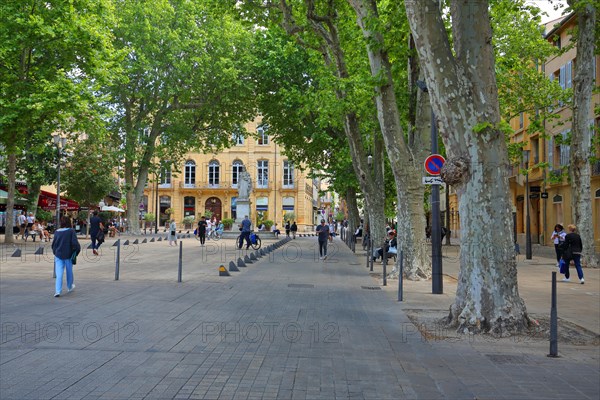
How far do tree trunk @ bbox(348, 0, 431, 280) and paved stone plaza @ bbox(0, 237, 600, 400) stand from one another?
273 centimetres

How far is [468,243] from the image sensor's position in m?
8.37

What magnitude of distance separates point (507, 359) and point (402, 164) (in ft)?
29.3

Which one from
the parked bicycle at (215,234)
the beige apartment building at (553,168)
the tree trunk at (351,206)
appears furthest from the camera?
the parked bicycle at (215,234)

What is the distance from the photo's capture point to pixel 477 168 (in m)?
8.23

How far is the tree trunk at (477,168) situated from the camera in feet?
26.4

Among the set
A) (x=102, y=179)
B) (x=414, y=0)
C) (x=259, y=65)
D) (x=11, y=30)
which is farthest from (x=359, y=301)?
→ (x=102, y=179)

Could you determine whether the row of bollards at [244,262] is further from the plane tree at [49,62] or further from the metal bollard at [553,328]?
the metal bollard at [553,328]

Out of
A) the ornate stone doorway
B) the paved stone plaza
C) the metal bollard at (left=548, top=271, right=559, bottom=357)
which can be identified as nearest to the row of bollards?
the paved stone plaza

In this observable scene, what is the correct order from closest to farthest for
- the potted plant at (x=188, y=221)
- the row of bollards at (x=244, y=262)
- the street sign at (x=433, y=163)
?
the street sign at (x=433, y=163)
the row of bollards at (x=244, y=262)
the potted plant at (x=188, y=221)

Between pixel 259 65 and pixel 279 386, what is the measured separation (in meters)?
28.4

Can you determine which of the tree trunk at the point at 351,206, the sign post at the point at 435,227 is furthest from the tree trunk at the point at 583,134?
the tree trunk at the point at 351,206

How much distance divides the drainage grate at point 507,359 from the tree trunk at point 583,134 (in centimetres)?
1656

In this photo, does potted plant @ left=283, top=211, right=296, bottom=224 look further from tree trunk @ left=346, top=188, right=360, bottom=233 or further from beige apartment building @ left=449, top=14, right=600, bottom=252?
beige apartment building @ left=449, top=14, right=600, bottom=252

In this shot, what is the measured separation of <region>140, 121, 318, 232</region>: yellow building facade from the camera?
77.8m
